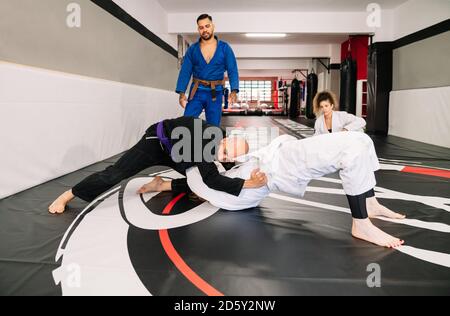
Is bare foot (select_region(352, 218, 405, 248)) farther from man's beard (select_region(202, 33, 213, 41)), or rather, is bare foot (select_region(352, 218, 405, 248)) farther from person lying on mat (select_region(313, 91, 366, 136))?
man's beard (select_region(202, 33, 213, 41))

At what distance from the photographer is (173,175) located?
9.77 ft

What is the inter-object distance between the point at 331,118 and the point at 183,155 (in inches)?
71.0

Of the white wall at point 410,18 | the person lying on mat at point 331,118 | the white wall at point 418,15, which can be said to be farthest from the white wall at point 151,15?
the white wall at point 418,15

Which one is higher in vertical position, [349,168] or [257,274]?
[349,168]

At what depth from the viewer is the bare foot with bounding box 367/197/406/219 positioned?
1.85 m

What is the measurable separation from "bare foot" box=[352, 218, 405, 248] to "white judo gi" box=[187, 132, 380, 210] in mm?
149

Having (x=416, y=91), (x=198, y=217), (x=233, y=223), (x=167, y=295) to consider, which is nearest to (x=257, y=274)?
(x=167, y=295)

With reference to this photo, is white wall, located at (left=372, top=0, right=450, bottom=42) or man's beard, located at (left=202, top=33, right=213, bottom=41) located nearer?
man's beard, located at (left=202, top=33, right=213, bottom=41)

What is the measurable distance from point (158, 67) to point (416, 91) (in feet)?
14.9

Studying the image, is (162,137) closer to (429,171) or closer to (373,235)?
(373,235)

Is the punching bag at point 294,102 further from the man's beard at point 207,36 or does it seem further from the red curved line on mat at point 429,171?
the man's beard at point 207,36

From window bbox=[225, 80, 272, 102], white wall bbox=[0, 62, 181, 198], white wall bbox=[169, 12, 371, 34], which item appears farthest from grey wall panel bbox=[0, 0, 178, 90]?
window bbox=[225, 80, 272, 102]

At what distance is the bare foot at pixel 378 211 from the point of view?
1.85 m

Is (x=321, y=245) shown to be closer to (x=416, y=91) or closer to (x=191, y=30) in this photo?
(x=416, y=91)
